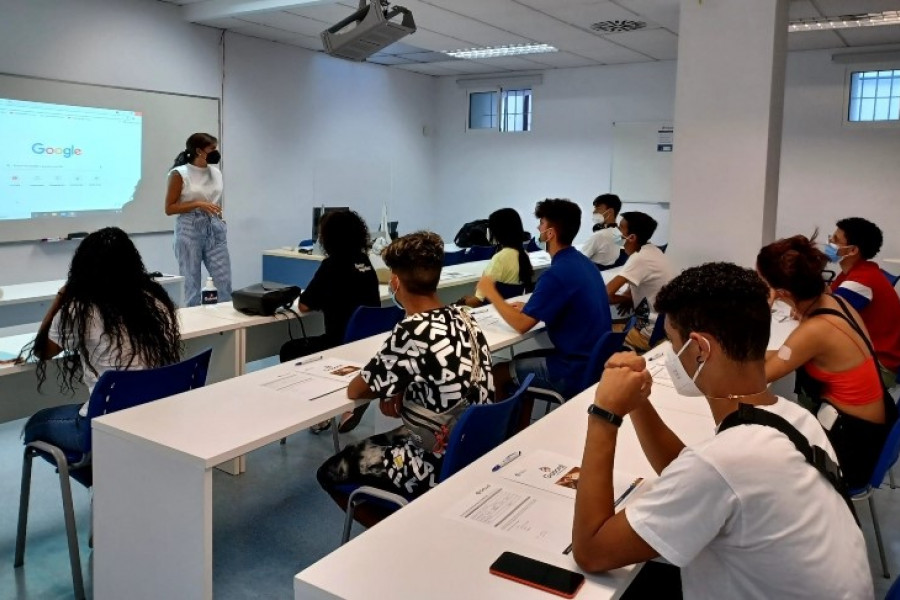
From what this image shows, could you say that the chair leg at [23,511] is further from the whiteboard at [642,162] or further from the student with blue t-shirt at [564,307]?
the whiteboard at [642,162]

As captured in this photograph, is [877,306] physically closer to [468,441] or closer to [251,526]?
[468,441]

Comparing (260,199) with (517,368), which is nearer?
(517,368)

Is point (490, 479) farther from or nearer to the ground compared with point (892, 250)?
nearer to the ground

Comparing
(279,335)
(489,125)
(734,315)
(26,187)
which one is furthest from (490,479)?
(489,125)

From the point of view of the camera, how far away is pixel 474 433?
196 cm

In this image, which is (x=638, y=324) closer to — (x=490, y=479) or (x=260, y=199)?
→ (x=490, y=479)

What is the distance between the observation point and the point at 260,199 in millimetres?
7359

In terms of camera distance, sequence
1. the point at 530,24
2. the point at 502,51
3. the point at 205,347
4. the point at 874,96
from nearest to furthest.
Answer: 1. the point at 205,347
2. the point at 530,24
3. the point at 874,96
4. the point at 502,51

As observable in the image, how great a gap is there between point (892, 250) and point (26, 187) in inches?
293

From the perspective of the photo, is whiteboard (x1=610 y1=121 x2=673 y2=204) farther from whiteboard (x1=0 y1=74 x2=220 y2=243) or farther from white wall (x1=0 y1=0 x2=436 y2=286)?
whiteboard (x1=0 y1=74 x2=220 y2=243)

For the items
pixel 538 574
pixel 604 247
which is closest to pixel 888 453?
pixel 538 574

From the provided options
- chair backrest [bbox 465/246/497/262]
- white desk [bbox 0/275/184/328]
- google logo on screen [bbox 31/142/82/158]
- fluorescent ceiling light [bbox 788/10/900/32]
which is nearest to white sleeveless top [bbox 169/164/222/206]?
white desk [bbox 0/275/184/328]

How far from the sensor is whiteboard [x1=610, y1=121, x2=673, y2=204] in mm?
8148

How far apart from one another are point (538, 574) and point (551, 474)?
0.48 meters
